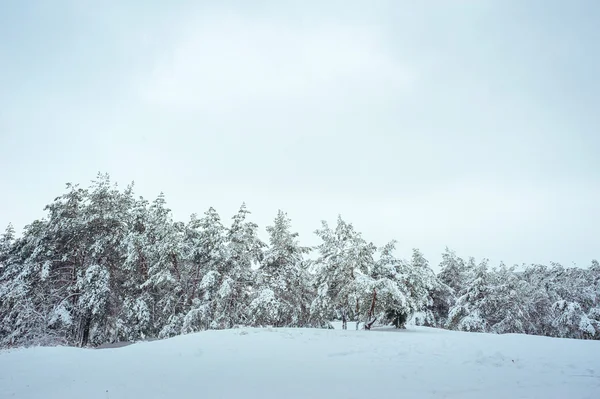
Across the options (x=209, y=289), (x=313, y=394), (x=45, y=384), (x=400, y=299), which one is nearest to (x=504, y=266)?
(x=400, y=299)

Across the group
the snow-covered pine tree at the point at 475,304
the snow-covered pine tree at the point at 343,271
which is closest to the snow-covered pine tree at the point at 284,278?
the snow-covered pine tree at the point at 343,271

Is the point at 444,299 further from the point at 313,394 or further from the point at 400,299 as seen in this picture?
the point at 313,394

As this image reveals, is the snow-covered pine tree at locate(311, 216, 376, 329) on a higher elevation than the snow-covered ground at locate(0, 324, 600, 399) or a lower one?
higher

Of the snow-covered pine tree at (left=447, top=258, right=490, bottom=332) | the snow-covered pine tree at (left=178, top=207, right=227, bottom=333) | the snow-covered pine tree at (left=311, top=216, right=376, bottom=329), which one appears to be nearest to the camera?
the snow-covered pine tree at (left=311, top=216, right=376, bottom=329)

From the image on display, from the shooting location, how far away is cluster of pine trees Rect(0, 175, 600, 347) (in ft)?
67.8

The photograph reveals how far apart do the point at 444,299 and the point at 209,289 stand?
82.8 feet

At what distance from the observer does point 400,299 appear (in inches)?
725

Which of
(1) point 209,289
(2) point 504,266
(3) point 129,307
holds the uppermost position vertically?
(2) point 504,266

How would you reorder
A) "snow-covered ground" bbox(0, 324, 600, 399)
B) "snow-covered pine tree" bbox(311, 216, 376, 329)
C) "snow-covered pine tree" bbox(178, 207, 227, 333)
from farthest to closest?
"snow-covered pine tree" bbox(178, 207, 227, 333) < "snow-covered pine tree" bbox(311, 216, 376, 329) < "snow-covered ground" bbox(0, 324, 600, 399)

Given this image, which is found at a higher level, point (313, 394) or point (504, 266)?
point (504, 266)

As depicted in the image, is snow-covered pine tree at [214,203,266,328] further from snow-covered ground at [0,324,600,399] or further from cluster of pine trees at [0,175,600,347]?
snow-covered ground at [0,324,600,399]

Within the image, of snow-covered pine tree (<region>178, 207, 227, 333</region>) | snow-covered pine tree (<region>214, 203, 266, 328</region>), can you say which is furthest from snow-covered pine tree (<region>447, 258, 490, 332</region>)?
snow-covered pine tree (<region>178, 207, 227, 333</region>)

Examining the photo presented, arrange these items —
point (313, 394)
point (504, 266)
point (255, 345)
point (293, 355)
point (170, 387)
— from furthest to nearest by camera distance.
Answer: point (504, 266), point (255, 345), point (293, 355), point (170, 387), point (313, 394)

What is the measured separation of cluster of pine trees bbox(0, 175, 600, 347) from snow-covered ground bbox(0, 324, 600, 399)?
27.3ft
